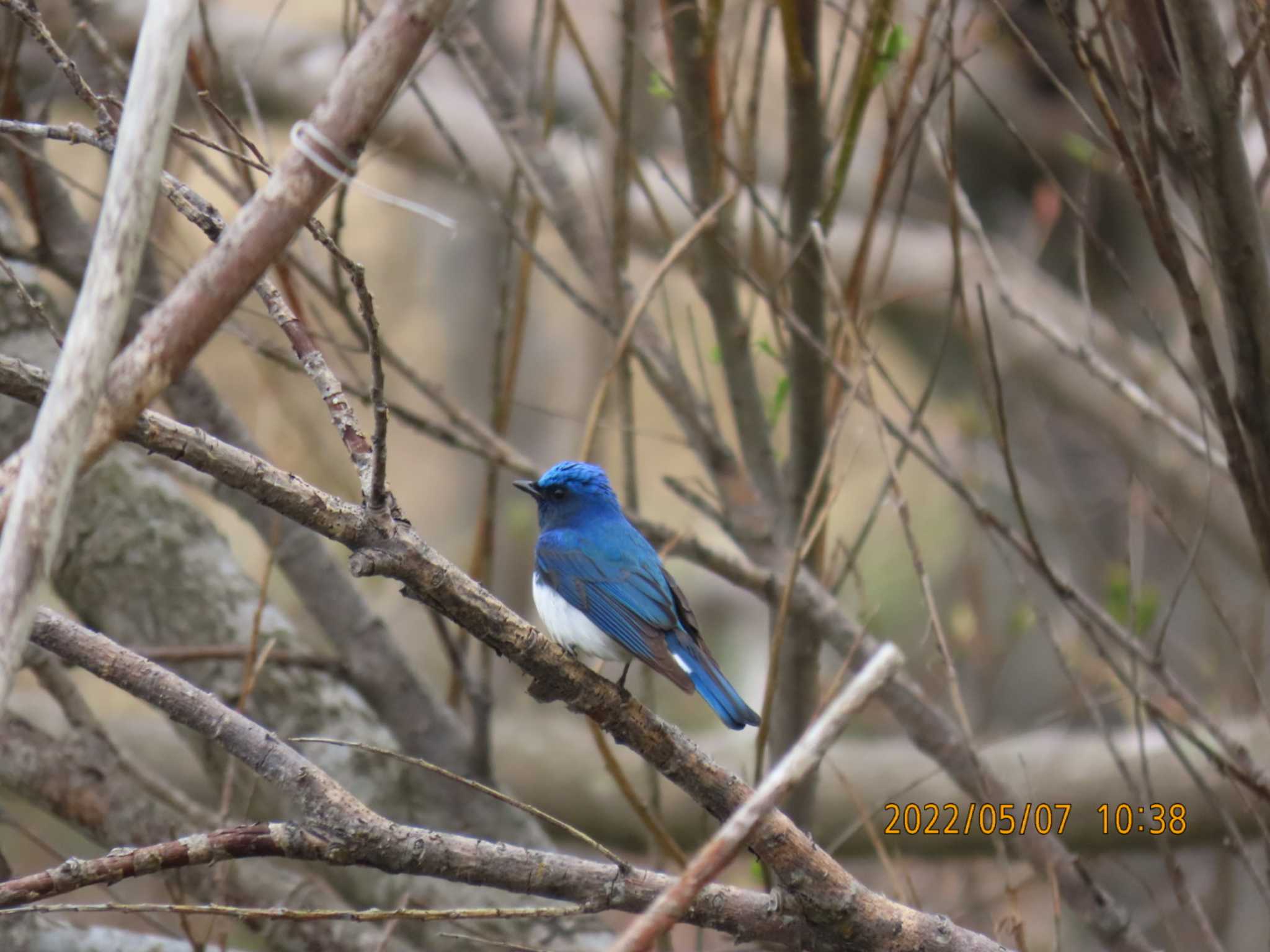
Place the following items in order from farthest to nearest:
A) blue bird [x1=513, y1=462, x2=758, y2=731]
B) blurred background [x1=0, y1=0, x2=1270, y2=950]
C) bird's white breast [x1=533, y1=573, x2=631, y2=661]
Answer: blurred background [x1=0, y1=0, x2=1270, y2=950], bird's white breast [x1=533, y1=573, x2=631, y2=661], blue bird [x1=513, y1=462, x2=758, y2=731]

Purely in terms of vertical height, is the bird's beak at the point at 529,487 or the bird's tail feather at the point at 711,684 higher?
the bird's beak at the point at 529,487

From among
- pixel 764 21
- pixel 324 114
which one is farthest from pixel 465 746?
pixel 324 114

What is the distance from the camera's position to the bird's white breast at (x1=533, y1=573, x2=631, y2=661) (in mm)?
2785

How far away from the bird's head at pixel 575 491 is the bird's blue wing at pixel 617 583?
0.06 metres

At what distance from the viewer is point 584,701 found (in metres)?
1.96

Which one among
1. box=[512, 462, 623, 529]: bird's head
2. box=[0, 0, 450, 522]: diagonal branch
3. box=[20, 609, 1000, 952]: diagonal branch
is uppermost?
box=[512, 462, 623, 529]: bird's head

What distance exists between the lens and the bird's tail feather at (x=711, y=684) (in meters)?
2.46

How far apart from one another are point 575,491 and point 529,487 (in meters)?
0.12
